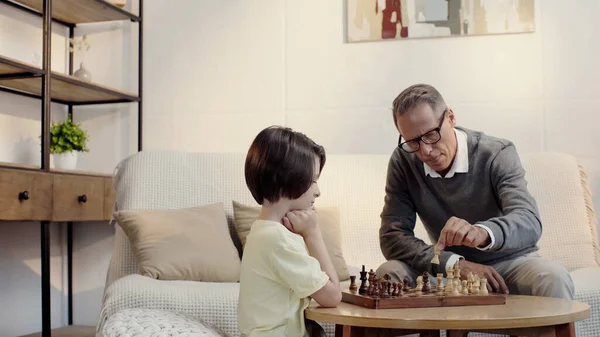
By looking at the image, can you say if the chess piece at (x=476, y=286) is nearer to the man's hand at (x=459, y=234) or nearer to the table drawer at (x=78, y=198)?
the man's hand at (x=459, y=234)

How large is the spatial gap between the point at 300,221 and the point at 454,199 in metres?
0.71

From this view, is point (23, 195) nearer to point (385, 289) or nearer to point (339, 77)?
point (339, 77)

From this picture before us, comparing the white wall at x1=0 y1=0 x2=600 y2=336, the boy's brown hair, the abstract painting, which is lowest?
the boy's brown hair

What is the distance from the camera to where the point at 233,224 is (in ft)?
10.1

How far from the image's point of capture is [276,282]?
1803mm

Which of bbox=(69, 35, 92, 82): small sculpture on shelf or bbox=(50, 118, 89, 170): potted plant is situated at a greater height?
bbox=(69, 35, 92, 82): small sculpture on shelf

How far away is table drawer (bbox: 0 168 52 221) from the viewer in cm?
302

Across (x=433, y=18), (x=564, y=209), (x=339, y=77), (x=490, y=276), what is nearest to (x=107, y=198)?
(x=339, y=77)

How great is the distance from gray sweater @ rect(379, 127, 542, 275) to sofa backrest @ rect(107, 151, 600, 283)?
0.63 meters

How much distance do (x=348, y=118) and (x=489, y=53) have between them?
0.75m

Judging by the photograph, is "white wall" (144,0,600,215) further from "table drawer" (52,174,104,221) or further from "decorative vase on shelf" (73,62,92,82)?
"table drawer" (52,174,104,221)

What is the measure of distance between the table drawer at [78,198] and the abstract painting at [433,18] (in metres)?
1.48

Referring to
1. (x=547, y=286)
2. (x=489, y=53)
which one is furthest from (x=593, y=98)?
(x=547, y=286)

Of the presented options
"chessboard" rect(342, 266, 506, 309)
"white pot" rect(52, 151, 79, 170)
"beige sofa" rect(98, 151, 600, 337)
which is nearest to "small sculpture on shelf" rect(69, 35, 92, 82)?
"white pot" rect(52, 151, 79, 170)
